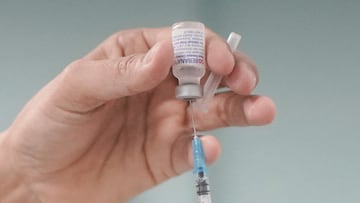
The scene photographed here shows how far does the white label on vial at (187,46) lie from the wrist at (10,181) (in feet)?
1.47

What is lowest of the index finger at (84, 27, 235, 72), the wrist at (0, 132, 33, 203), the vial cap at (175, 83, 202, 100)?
the wrist at (0, 132, 33, 203)

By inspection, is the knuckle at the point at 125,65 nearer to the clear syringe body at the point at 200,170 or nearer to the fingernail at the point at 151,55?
the fingernail at the point at 151,55

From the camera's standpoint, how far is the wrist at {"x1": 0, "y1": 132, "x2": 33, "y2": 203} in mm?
1022

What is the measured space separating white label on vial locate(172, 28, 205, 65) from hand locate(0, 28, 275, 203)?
3 centimetres

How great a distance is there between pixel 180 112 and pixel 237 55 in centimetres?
14

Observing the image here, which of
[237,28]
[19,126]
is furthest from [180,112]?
[237,28]

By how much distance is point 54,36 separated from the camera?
1.84 meters

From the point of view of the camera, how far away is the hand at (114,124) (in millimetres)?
818

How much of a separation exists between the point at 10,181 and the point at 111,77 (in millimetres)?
398

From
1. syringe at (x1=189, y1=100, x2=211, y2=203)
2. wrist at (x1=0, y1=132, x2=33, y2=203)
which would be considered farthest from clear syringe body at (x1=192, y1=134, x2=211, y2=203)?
wrist at (x1=0, y1=132, x2=33, y2=203)

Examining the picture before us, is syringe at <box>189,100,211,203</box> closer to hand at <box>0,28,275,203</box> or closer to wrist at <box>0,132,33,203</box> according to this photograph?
hand at <box>0,28,275,203</box>

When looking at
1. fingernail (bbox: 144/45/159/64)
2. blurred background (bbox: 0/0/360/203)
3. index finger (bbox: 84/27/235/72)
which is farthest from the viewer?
blurred background (bbox: 0/0/360/203)

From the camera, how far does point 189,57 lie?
780 mm

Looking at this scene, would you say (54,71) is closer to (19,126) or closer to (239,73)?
(19,126)
